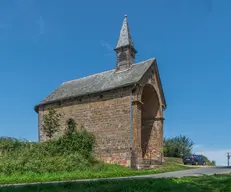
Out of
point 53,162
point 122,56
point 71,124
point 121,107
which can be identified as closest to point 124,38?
point 122,56

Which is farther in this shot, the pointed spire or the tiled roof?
the pointed spire

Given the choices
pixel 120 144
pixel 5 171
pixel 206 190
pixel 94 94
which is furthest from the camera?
pixel 94 94

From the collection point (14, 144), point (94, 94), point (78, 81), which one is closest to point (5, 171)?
point (14, 144)

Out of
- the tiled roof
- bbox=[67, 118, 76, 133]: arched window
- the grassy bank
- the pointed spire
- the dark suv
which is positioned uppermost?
the pointed spire

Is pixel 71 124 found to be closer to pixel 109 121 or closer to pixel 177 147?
pixel 109 121

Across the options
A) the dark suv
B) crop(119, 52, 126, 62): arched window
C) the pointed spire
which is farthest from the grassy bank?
the dark suv

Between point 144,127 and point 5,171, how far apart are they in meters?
14.2

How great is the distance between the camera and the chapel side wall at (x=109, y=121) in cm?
1806

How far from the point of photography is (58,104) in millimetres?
22984

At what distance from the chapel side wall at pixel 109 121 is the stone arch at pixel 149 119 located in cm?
421

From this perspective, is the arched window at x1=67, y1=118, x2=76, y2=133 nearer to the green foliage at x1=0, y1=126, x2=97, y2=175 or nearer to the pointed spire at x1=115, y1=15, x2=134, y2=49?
the green foliage at x1=0, y1=126, x2=97, y2=175

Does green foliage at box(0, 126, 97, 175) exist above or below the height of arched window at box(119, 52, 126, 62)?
below

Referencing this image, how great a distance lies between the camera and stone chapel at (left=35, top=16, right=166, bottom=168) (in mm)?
17922

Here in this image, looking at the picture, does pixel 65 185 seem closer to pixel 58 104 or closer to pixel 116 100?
pixel 116 100
